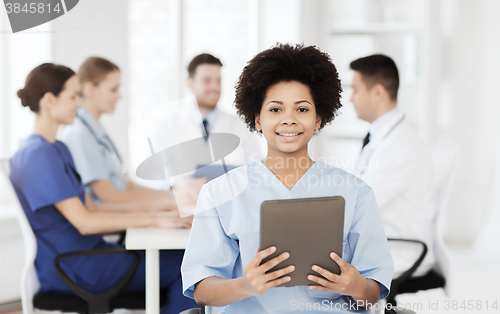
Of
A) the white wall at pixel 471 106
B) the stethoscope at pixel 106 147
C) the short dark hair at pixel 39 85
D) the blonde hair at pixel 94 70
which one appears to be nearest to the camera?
the short dark hair at pixel 39 85

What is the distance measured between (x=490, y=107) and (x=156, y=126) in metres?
3.32

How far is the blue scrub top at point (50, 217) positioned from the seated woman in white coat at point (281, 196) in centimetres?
74

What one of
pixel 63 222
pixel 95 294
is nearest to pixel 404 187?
pixel 95 294

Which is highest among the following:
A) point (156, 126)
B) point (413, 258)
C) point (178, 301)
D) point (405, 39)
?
point (405, 39)

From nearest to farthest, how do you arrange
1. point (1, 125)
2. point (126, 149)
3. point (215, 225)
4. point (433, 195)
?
point (215, 225)
point (433, 195)
point (1, 125)
point (126, 149)

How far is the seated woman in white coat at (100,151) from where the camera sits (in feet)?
7.06

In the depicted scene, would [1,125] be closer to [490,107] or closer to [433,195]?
[433,195]

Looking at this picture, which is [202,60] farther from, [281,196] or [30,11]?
[281,196]

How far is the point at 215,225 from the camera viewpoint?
1.10 metres

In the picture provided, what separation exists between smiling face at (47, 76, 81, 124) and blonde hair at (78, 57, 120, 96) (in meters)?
0.52

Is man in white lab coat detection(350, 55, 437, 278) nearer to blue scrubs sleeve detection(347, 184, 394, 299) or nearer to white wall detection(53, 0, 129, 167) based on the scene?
blue scrubs sleeve detection(347, 184, 394, 299)

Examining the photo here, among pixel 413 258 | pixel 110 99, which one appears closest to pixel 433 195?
pixel 413 258


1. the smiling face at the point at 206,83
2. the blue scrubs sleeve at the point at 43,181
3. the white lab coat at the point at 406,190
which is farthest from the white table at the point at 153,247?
the smiling face at the point at 206,83

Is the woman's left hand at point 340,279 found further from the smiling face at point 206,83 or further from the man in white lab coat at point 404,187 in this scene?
the smiling face at point 206,83
